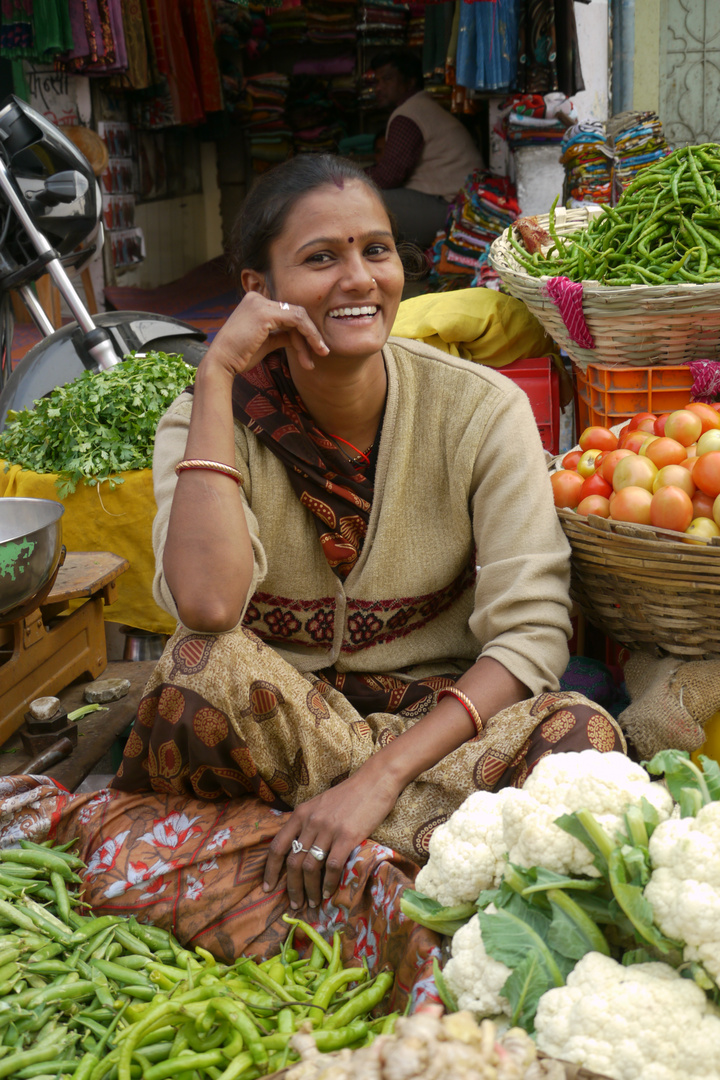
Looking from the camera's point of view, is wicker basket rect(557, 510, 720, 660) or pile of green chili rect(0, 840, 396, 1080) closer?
pile of green chili rect(0, 840, 396, 1080)

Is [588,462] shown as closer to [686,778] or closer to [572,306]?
[572,306]

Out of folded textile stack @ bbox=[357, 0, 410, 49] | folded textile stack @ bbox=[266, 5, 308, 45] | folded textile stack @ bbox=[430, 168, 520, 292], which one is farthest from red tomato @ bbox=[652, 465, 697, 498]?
folded textile stack @ bbox=[266, 5, 308, 45]

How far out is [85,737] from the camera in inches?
103

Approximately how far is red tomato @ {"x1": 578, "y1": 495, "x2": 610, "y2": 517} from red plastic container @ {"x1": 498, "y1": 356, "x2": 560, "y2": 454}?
112cm

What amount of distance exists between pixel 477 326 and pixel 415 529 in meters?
1.33

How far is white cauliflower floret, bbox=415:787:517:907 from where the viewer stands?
1421 millimetres

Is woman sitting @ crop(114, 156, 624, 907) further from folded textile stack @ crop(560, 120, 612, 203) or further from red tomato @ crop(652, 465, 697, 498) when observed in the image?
folded textile stack @ crop(560, 120, 612, 203)

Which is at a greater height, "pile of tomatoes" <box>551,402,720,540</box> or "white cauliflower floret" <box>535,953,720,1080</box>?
"pile of tomatoes" <box>551,402,720,540</box>

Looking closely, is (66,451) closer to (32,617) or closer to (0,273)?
(32,617)

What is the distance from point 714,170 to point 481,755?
6.84 feet

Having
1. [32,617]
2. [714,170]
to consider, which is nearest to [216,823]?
[32,617]

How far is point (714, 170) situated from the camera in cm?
295

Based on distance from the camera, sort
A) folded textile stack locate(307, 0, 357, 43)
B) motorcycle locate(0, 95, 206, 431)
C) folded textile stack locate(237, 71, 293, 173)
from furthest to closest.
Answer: folded textile stack locate(237, 71, 293, 173) < folded textile stack locate(307, 0, 357, 43) < motorcycle locate(0, 95, 206, 431)

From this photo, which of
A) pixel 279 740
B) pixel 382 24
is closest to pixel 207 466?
pixel 279 740
